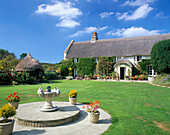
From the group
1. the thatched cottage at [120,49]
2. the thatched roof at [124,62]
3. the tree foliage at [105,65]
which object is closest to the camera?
the thatched roof at [124,62]

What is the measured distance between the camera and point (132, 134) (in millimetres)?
4742

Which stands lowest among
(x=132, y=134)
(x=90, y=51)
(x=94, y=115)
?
(x=132, y=134)

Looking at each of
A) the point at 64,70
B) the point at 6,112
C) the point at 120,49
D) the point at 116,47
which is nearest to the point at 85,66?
the point at 64,70

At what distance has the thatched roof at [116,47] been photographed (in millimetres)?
29922

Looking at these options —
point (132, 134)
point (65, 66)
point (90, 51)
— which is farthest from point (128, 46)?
point (132, 134)

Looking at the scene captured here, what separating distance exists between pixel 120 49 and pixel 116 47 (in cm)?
138

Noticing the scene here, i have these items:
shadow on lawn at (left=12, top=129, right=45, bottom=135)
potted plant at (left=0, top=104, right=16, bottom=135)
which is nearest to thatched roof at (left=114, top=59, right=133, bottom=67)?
shadow on lawn at (left=12, top=129, right=45, bottom=135)

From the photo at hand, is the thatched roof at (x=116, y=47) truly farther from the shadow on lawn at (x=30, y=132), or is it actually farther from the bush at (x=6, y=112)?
the bush at (x=6, y=112)

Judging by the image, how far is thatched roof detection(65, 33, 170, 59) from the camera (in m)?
29.9

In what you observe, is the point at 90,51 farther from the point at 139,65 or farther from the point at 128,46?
the point at 139,65

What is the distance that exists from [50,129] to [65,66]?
98.5ft

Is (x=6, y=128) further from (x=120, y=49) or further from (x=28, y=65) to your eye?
(x=120, y=49)

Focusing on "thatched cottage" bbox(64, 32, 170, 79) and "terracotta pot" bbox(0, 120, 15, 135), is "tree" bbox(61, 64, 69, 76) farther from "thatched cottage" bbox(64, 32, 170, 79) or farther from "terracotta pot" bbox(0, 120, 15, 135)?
"terracotta pot" bbox(0, 120, 15, 135)

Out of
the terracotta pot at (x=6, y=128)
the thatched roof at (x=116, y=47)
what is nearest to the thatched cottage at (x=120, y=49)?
the thatched roof at (x=116, y=47)
